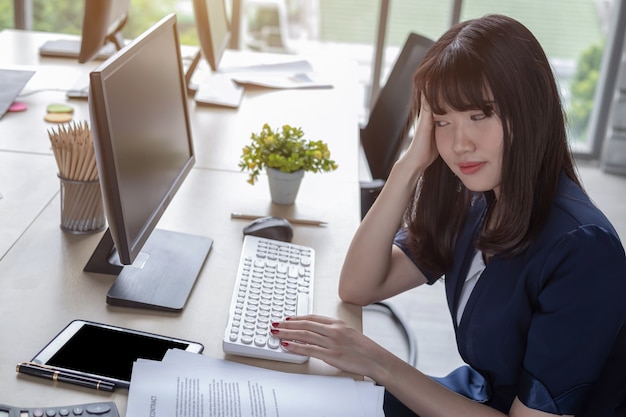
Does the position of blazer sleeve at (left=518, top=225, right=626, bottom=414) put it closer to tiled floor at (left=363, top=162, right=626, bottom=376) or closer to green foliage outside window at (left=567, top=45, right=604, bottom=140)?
tiled floor at (left=363, top=162, right=626, bottom=376)

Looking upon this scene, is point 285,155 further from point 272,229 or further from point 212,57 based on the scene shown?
point 212,57

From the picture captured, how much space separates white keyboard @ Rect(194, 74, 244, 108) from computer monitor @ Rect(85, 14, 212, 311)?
36.7 inches

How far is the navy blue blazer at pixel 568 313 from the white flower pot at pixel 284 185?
A: 0.64 meters

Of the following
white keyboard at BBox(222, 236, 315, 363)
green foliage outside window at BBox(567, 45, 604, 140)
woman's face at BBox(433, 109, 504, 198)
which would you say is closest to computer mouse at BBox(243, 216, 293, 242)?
white keyboard at BBox(222, 236, 315, 363)

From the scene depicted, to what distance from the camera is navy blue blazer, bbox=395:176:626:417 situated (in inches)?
47.0

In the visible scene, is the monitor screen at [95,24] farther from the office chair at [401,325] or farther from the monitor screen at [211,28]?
the office chair at [401,325]

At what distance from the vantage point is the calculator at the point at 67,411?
41.8 inches

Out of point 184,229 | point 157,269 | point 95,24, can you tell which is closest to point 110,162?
point 157,269

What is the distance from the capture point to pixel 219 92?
2754 millimetres

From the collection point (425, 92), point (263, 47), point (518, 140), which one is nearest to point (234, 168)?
point (425, 92)

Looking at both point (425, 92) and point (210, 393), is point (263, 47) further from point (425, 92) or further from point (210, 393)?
point (210, 393)

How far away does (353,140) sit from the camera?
8.11 feet

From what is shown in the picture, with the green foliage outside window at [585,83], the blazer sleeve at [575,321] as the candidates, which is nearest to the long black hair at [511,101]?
the blazer sleeve at [575,321]

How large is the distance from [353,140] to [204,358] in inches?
52.9
